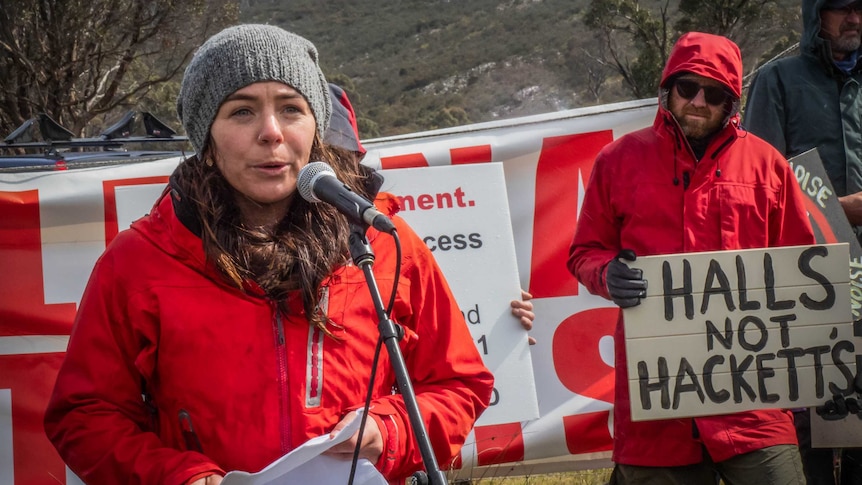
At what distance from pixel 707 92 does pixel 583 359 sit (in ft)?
6.25

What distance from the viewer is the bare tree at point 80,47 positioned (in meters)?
18.6

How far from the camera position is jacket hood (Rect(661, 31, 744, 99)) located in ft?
12.1

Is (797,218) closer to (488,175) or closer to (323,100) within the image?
(488,175)

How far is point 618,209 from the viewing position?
3.72 meters

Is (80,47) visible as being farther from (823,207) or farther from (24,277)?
(823,207)

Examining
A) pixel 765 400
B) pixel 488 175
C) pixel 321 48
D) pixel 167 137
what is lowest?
pixel 765 400

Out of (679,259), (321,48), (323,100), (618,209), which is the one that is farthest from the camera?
(321,48)

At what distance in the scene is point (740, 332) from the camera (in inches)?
138

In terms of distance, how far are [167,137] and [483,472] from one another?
131 inches

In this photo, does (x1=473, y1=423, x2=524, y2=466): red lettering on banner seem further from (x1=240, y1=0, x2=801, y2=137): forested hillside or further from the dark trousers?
(x1=240, y1=0, x2=801, y2=137): forested hillside

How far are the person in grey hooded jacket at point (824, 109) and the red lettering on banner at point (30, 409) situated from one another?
11.0 ft

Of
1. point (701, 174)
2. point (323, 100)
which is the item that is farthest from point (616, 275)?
point (323, 100)

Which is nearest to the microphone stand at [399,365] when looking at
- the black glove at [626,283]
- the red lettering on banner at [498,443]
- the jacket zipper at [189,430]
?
the jacket zipper at [189,430]

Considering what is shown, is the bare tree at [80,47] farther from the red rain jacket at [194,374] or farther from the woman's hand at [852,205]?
the red rain jacket at [194,374]
